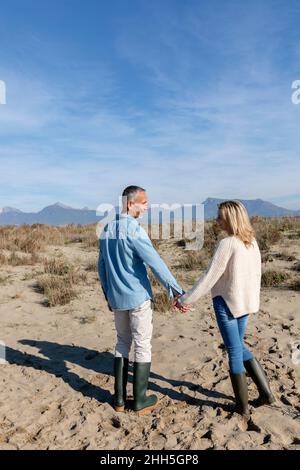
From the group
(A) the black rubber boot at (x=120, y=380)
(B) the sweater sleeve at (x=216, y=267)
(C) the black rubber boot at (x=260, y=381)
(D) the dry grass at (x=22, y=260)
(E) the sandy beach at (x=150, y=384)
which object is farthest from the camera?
(D) the dry grass at (x=22, y=260)

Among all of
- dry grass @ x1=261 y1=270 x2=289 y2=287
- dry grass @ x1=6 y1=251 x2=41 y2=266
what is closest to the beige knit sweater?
dry grass @ x1=261 y1=270 x2=289 y2=287

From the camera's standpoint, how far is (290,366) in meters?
4.88

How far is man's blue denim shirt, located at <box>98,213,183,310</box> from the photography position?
3.61 meters

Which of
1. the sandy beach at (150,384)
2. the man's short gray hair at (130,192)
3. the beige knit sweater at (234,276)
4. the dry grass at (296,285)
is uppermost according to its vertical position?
the man's short gray hair at (130,192)

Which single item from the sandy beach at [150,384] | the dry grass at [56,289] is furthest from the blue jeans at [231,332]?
the dry grass at [56,289]

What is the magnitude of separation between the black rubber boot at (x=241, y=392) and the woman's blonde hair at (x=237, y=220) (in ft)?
3.99

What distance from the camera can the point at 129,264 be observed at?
3727 millimetres

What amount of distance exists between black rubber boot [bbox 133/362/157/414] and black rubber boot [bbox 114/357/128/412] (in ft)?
0.43

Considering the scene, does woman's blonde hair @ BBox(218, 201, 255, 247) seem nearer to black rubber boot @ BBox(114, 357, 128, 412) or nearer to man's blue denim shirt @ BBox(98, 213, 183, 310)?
man's blue denim shirt @ BBox(98, 213, 183, 310)

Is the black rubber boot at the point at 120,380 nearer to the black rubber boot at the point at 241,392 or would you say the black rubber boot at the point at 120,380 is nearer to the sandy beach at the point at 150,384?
the sandy beach at the point at 150,384

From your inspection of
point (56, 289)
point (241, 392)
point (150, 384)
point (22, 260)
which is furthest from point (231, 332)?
point (22, 260)

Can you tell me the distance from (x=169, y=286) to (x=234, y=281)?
594 mm

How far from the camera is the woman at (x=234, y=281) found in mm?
3465
